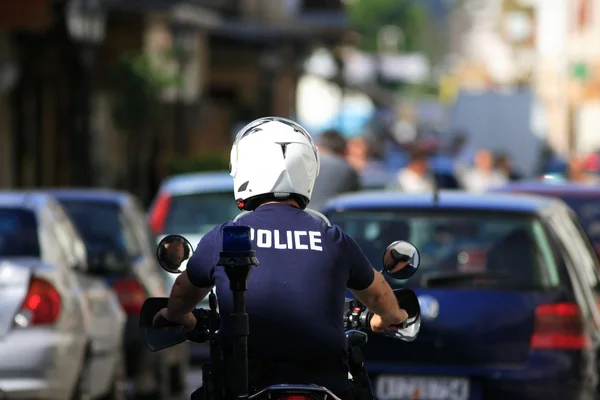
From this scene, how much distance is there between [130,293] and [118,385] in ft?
4.42

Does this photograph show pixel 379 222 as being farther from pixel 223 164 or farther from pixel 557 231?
pixel 223 164

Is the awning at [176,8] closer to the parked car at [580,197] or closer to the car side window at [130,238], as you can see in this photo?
the car side window at [130,238]

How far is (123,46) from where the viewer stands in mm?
29797

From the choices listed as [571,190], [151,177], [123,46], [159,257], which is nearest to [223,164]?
[151,177]

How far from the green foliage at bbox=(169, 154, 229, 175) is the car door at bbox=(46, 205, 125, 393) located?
22116 millimetres

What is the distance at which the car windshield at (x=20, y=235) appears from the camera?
8.87m

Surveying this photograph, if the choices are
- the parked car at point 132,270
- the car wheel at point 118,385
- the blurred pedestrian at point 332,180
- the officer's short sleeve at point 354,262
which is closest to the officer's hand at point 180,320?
the officer's short sleeve at point 354,262

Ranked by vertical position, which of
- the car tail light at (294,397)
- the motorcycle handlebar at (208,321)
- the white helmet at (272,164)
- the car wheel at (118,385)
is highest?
the white helmet at (272,164)

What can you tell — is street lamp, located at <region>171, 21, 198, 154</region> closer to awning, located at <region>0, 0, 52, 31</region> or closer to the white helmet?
awning, located at <region>0, 0, 52, 31</region>

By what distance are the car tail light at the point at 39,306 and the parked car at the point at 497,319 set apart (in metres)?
1.42

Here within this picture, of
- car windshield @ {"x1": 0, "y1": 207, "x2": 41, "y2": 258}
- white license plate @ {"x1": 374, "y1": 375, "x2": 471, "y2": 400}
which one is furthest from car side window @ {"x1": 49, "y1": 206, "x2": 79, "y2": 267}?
white license plate @ {"x1": 374, "y1": 375, "x2": 471, "y2": 400}

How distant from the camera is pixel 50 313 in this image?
8.23 metres

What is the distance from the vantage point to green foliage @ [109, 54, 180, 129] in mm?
28594

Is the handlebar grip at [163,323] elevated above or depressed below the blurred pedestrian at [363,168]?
above
